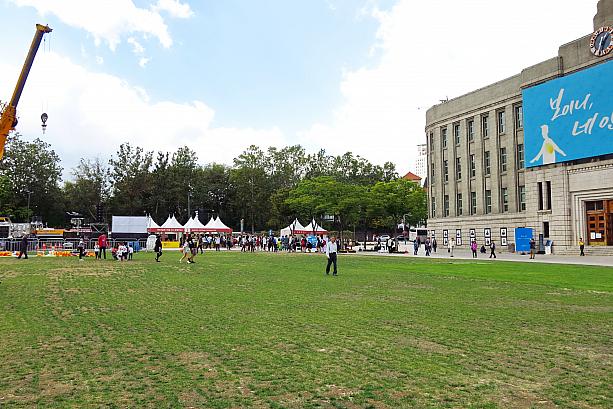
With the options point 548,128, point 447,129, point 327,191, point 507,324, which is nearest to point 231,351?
point 507,324

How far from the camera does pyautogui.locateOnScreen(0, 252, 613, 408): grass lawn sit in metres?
6.23

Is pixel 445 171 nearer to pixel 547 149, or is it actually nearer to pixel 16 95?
pixel 547 149

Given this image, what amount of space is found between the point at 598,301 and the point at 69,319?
42.9ft

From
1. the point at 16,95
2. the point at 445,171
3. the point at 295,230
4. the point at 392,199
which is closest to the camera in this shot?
the point at 16,95

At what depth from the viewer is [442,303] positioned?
14.3 meters

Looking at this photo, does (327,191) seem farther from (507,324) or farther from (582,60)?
(507,324)

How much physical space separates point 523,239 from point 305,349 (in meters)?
45.7

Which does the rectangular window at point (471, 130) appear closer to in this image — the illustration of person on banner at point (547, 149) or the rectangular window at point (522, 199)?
the rectangular window at point (522, 199)

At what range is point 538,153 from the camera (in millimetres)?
51500

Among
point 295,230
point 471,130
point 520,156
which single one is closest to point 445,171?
point 471,130

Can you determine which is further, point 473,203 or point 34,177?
point 34,177

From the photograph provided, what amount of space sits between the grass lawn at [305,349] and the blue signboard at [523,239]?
114 ft

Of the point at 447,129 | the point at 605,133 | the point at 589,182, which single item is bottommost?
the point at 589,182

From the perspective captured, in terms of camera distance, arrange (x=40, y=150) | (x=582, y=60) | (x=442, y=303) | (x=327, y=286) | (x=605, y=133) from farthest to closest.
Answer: (x=40, y=150)
(x=582, y=60)
(x=605, y=133)
(x=327, y=286)
(x=442, y=303)
